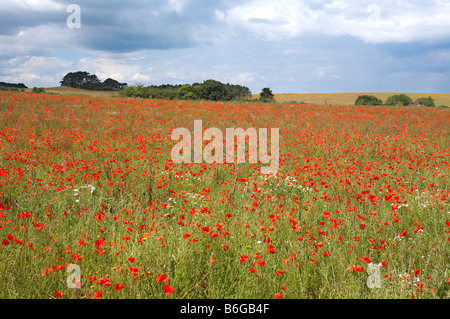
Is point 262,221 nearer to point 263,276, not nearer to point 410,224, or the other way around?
point 263,276

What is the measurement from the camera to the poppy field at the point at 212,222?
2654 mm

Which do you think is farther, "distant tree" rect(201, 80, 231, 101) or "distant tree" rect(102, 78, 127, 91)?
"distant tree" rect(102, 78, 127, 91)

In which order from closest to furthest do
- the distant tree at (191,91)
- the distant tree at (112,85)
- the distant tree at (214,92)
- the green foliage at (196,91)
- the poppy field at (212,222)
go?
the poppy field at (212,222) → the green foliage at (196,91) → the distant tree at (214,92) → the distant tree at (191,91) → the distant tree at (112,85)

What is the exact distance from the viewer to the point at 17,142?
852 centimetres

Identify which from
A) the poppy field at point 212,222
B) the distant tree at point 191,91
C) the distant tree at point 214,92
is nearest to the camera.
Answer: the poppy field at point 212,222

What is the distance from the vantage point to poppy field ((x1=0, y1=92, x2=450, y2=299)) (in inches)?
104

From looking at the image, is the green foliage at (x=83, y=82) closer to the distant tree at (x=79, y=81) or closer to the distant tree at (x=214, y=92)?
the distant tree at (x=79, y=81)

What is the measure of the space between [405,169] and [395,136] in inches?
214

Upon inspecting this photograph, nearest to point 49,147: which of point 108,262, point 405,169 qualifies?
point 108,262

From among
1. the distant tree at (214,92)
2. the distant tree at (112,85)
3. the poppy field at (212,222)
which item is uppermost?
the distant tree at (112,85)

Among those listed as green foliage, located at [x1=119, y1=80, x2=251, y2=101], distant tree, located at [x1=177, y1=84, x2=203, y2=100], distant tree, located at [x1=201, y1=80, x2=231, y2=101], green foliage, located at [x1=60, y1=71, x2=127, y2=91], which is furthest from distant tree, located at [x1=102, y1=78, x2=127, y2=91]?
distant tree, located at [x1=201, y1=80, x2=231, y2=101]

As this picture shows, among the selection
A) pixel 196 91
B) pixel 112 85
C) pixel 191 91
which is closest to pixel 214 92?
pixel 196 91

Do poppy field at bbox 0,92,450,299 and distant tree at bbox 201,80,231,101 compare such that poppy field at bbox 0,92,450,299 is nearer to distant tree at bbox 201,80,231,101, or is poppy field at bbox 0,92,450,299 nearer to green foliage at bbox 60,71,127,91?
distant tree at bbox 201,80,231,101

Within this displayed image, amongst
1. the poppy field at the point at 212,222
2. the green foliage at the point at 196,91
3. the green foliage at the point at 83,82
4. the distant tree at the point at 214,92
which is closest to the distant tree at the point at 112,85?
the green foliage at the point at 83,82
